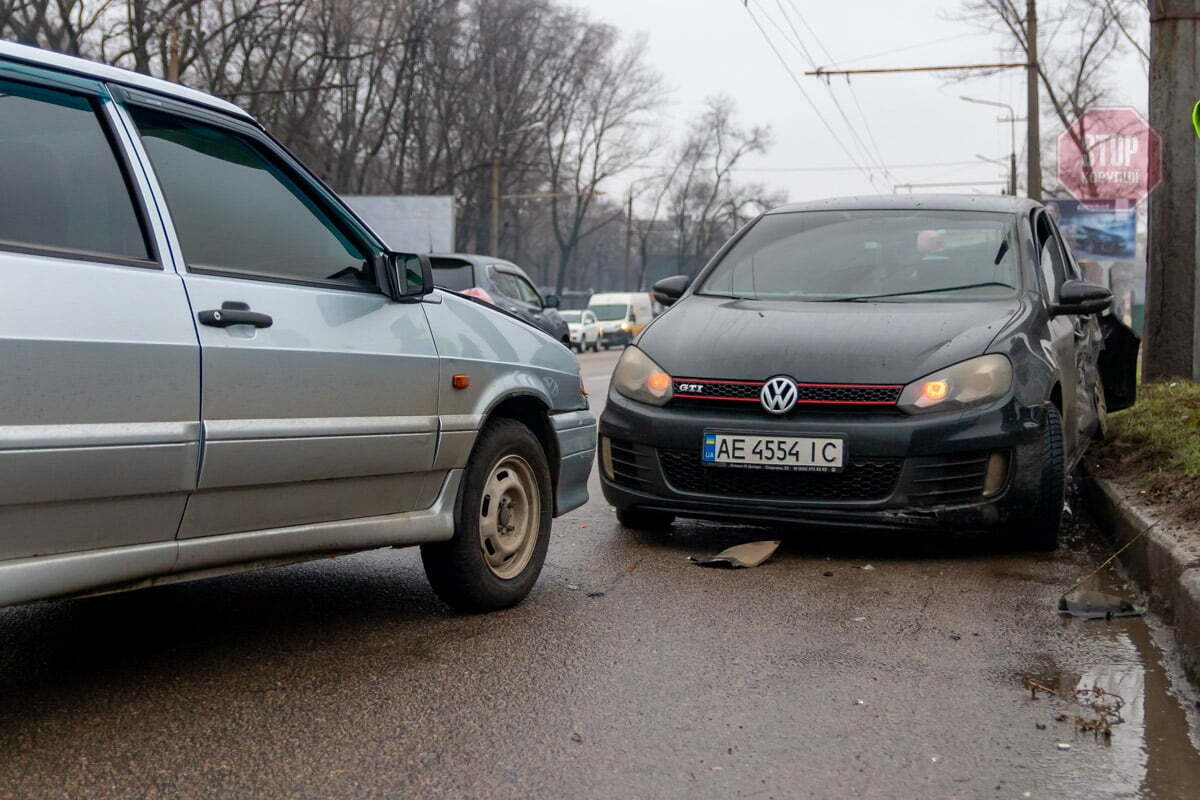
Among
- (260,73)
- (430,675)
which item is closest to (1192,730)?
(430,675)

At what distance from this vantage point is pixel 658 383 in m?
6.08

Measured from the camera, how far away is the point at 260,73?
40.0 m

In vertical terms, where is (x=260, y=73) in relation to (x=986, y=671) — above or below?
above

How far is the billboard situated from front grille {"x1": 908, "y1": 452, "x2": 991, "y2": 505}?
26.6 metres

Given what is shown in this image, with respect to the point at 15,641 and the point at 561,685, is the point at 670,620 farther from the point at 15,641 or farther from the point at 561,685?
the point at 15,641

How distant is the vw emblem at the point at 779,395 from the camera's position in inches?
225

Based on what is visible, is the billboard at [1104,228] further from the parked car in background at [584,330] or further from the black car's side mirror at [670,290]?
the black car's side mirror at [670,290]

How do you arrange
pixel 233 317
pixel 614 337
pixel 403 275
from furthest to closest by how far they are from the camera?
pixel 614 337 → pixel 403 275 → pixel 233 317

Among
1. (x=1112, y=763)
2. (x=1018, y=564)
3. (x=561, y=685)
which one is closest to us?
(x=1112, y=763)

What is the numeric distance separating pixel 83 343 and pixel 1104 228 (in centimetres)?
3047

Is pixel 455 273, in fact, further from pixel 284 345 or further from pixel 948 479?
pixel 284 345

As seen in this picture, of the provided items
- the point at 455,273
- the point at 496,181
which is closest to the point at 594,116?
the point at 496,181

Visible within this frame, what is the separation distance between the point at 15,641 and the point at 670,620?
205 cm

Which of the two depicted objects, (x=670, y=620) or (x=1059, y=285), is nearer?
(x=670, y=620)
